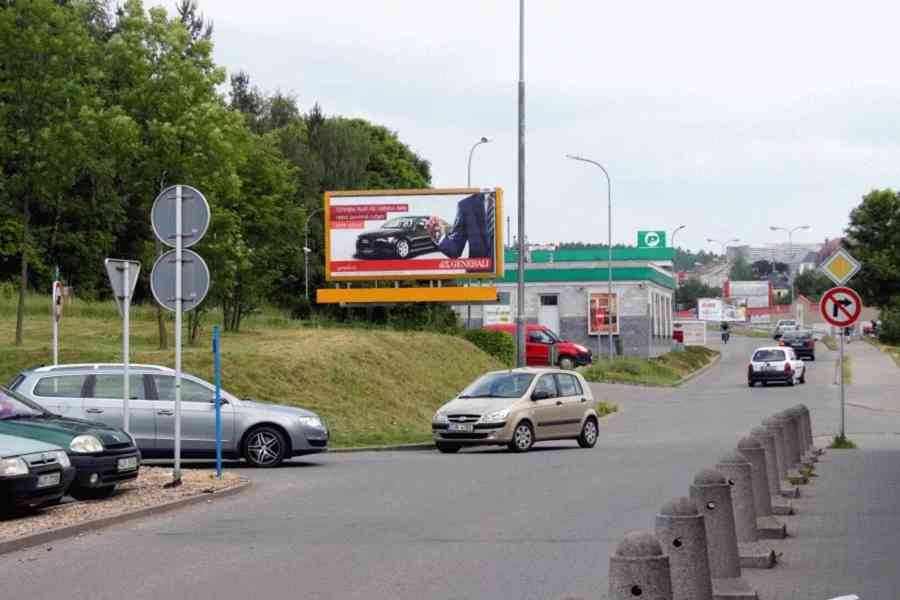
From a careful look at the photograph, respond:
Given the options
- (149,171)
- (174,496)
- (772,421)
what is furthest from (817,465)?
(149,171)

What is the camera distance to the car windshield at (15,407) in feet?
49.4

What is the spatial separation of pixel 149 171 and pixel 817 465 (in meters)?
17.3

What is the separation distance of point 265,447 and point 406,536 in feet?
29.0

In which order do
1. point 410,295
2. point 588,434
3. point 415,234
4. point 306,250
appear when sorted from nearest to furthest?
point 588,434 → point 410,295 → point 415,234 → point 306,250

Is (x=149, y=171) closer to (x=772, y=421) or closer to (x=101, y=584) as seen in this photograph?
(x=772, y=421)

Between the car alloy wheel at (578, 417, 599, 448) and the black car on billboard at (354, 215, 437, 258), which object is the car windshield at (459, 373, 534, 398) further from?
the black car on billboard at (354, 215, 437, 258)

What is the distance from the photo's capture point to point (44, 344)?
30500mm

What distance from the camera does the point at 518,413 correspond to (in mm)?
24438

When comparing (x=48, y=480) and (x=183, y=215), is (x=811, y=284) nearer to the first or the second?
(x=183, y=215)

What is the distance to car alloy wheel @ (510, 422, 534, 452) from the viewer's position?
960 inches

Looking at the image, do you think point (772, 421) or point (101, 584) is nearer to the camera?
point (101, 584)

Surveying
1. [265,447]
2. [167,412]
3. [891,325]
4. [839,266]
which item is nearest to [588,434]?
[839,266]

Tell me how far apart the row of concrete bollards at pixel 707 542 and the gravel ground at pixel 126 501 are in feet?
19.6

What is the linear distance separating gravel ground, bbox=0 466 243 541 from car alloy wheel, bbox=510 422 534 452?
7115 mm
